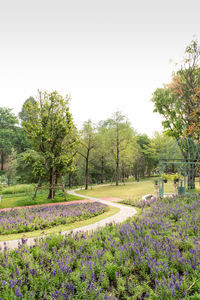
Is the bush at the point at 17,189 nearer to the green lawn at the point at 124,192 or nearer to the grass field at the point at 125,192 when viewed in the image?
the grass field at the point at 125,192

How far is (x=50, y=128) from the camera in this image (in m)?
15.9

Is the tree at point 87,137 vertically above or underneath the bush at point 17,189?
above

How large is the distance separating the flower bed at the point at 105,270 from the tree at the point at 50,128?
11059 mm

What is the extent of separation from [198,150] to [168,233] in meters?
13.5

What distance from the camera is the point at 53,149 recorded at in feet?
54.9

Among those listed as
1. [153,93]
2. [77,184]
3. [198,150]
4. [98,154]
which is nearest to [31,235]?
[198,150]

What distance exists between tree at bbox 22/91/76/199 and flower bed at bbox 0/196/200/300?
11059mm

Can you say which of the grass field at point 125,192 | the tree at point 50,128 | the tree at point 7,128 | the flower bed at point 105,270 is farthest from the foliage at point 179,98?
the tree at point 7,128

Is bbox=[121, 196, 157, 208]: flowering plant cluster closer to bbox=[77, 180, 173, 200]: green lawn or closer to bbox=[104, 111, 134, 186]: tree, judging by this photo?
bbox=[77, 180, 173, 200]: green lawn

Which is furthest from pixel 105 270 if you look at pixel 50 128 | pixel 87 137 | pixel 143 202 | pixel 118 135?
pixel 118 135

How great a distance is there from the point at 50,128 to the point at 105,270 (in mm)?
13669

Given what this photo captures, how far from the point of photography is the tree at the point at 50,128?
51.1 ft

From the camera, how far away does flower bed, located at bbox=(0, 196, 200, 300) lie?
2.96 metres

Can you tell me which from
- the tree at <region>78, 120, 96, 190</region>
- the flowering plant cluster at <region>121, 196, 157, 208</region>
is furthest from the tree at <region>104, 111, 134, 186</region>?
the flowering plant cluster at <region>121, 196, 157, 208</region>
